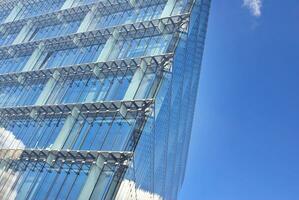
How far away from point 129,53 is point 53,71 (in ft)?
25.1

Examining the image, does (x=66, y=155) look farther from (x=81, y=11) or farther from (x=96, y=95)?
(x=81, y=11)

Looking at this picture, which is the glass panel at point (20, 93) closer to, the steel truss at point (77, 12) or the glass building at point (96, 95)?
the glass building at point (96, 95)

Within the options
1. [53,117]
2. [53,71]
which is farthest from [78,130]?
[53,71]

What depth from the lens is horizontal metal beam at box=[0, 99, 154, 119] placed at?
31875 millimetres

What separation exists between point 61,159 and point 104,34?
546 inches

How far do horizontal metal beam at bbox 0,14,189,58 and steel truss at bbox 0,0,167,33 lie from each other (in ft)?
12.6

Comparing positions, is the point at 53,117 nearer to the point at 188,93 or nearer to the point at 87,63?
the point at 87,63

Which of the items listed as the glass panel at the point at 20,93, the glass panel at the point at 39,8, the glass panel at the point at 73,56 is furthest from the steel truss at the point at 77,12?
the glass panel at the point at 20,93

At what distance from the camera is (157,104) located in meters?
33.2

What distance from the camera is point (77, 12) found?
47.0m

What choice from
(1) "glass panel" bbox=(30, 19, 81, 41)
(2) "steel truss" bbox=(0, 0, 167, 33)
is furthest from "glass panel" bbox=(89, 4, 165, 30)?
(1) "glass panel" bbox=(30, 19, 81, 41)

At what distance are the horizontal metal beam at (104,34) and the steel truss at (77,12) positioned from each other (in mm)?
3831

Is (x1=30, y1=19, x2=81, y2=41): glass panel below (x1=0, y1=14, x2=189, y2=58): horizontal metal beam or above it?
above

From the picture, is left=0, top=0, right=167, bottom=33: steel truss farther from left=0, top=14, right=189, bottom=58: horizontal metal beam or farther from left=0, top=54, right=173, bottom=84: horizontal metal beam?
left=0, top=54, right=173, bottom=84: horizontal metal beam
